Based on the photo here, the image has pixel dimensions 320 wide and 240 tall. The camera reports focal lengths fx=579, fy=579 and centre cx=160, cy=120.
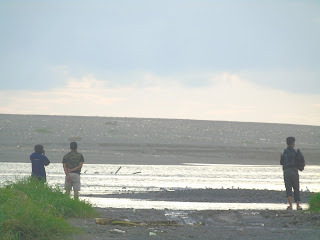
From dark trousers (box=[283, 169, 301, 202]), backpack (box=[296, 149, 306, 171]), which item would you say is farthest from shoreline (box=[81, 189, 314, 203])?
backpack (box=[296, 149, 306, 171])

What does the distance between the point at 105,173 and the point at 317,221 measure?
14193 mm

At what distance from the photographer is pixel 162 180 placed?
22.2 metres

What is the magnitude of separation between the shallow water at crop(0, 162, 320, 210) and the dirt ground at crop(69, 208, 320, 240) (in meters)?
1.94

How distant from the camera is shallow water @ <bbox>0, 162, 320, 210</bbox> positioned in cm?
1521

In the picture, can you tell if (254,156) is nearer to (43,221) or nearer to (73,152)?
(73,152)

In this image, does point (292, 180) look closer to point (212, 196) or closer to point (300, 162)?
point (300, 162)

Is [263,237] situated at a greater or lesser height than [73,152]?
lesser

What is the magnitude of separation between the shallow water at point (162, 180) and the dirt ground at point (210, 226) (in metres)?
1.94

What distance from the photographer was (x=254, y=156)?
130 feet

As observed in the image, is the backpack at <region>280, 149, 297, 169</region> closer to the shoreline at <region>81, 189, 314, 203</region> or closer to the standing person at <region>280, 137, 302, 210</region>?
the standing person at <region>280, 137, 302, 210</region>

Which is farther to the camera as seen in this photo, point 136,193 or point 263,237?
Answer: point 136,193

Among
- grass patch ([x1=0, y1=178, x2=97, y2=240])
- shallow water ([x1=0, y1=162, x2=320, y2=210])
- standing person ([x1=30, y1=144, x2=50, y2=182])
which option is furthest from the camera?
shallow water ([x1=0, y1=162, x2=320, y2=210])

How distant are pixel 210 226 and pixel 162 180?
11.1 meters

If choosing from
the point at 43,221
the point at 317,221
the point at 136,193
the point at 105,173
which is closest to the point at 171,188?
the point at 136,193
